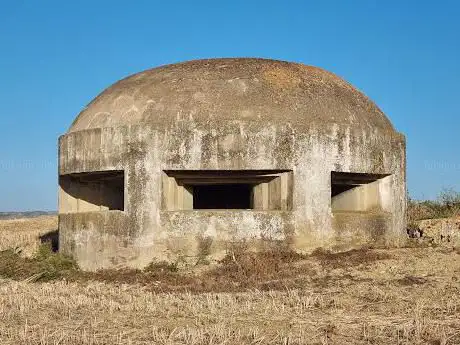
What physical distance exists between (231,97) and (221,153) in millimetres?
1028

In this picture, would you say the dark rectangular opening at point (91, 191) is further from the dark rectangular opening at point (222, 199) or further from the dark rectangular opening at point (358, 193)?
the dark rectangular opening at point (358, 193)

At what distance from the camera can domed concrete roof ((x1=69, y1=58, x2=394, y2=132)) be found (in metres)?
10.3

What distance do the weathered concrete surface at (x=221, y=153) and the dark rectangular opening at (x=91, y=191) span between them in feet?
1.31

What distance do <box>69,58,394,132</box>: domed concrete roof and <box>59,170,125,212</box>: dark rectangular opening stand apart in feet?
2.86

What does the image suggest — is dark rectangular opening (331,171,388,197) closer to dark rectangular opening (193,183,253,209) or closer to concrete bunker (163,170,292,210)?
concrete bunker (163,170,292,210)

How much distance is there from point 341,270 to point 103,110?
15.3 feet

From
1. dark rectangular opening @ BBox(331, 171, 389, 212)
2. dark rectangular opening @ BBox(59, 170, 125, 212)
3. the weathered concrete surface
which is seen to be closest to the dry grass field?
the weathered concrete surface

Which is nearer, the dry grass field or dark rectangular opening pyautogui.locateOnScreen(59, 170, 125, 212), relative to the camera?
the dry grass field

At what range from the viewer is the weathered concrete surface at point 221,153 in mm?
9938

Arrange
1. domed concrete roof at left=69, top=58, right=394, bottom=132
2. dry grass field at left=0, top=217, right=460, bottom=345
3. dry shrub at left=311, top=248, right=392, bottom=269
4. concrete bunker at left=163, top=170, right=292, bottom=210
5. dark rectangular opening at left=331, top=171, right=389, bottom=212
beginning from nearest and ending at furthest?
dry grass field at left=0, top=217, right=460, bottom=345 → dry shrub at left=311, top=248, right=392, bottom=269 → concrete bunker at left=163, top=170, right=292, bottom=210 → domed concrete roof at left=69, top=58, right=394, bottom=132 → dark rectangular opening at left=331, top=171, right=389, bottom=212

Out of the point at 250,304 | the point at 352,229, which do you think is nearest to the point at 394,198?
the point at 352,229

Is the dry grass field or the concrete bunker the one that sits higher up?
the concrete bunker

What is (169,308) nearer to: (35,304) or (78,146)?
(35,304)

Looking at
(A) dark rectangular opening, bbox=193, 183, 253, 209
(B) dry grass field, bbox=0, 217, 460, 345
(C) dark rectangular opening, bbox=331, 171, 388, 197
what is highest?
(C) dark rectangular opening, bbox=331, 171, 388, 197
